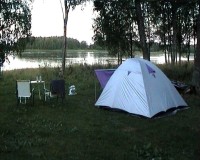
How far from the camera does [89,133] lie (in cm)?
845

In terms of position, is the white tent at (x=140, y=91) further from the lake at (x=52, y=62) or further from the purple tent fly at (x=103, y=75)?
the lake at (x=52, y=62)

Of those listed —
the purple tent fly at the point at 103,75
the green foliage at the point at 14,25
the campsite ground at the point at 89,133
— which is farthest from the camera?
the green foliage at the point at 14,25

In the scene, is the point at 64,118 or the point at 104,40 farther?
the point at 104,40

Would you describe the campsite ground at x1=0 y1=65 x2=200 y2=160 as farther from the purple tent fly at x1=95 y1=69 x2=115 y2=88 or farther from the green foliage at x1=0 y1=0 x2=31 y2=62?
the green foliage at x1=0 y1=0 x2=31 y2=62

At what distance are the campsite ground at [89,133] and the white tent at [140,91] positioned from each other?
12.0 inches

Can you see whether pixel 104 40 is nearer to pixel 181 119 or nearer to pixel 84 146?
pixel 181 119

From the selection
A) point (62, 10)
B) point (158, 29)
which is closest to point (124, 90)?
point (62, 10)

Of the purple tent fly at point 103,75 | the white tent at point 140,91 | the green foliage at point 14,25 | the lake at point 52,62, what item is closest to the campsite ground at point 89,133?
the white tent at point 140,91

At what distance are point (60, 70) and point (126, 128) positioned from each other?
39.3 feet

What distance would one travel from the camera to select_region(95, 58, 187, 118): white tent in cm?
1045

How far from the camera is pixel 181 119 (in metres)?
10.1

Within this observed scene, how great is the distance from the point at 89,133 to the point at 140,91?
8.79ft

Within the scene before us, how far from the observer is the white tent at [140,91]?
10.4 meters

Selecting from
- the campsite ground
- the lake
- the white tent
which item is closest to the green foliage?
the lake
